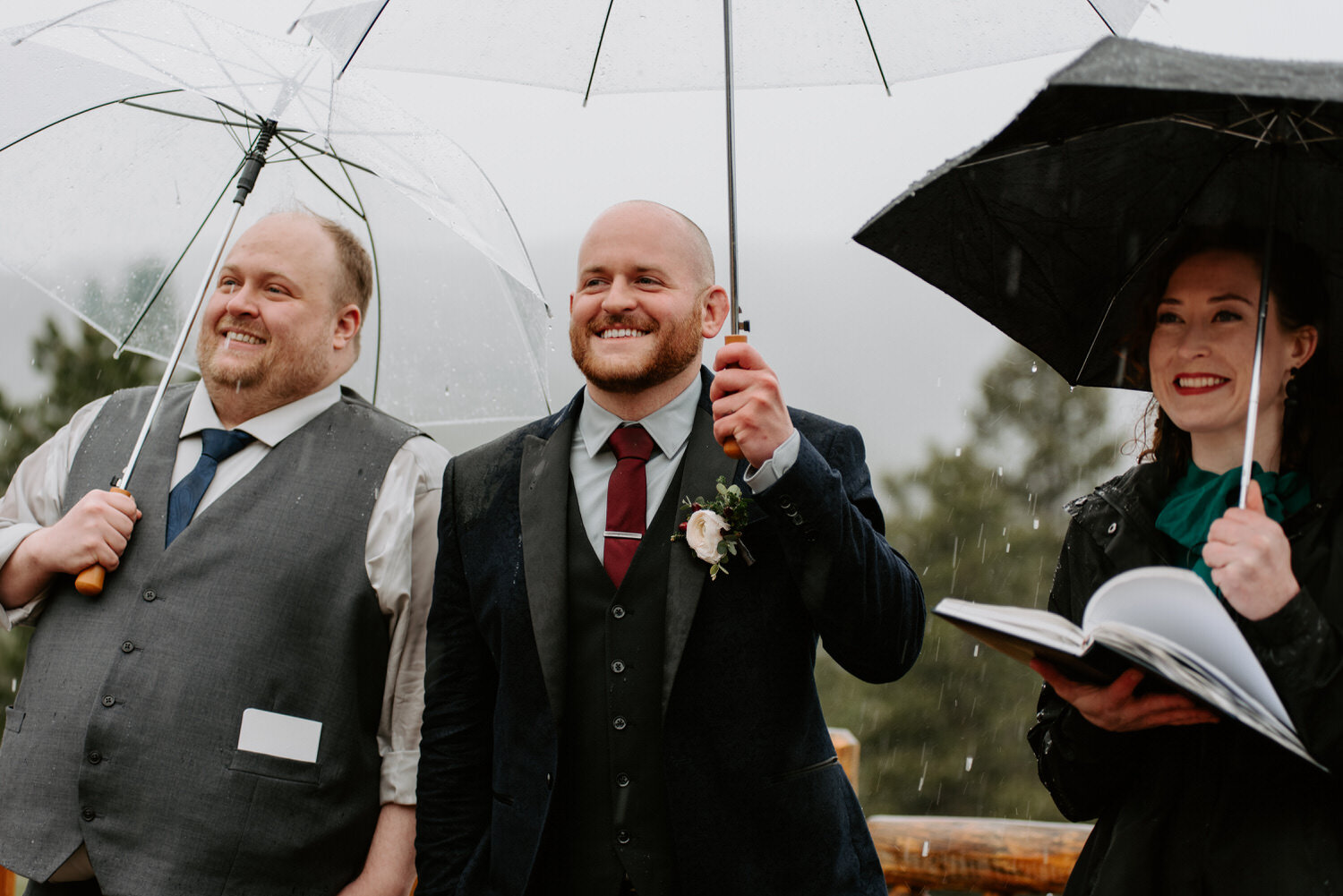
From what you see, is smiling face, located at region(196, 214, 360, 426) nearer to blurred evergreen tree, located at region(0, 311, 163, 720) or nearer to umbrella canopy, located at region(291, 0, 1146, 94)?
umbrella canopy, located at region(291, 0, 1146, 94)

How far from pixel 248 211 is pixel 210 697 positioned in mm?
1229

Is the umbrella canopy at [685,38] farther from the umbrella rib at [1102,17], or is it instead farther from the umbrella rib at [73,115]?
the umbrella rib at [73,115]

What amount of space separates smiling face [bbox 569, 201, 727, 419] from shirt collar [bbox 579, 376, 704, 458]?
2 centimetres

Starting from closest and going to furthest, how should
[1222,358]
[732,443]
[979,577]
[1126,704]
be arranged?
[1126,704] → [1222,358] → [732,443] → [979,577]

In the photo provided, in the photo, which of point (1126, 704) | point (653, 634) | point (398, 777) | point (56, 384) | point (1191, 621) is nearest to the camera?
point (1191, 621)

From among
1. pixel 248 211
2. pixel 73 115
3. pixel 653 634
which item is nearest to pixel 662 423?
pixel 653 634

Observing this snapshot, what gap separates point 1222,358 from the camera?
6.64 feet

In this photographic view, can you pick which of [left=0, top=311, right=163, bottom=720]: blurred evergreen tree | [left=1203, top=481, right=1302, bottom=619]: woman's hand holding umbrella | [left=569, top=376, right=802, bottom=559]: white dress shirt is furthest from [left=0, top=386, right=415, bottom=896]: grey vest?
[left=0, top=311, right=163, bottom=720]: blurred evergreen tree

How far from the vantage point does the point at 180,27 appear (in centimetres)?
262

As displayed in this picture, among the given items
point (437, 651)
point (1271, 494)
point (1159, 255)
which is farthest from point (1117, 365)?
point (437, 651)

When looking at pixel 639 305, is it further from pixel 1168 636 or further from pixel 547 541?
pixel 1168 636

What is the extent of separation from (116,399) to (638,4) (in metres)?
1.56

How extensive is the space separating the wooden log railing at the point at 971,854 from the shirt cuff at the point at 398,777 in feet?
3.95

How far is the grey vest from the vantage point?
243 cm
